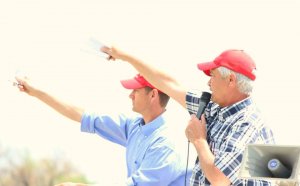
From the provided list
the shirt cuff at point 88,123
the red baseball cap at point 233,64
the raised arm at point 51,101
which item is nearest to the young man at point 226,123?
the red baseball cap at point 233,64

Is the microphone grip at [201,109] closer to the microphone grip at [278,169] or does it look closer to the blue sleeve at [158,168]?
the microphone grip at [278,169]

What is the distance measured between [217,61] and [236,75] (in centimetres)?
13

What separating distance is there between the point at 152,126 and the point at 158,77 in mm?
758

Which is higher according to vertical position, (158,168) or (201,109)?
(201,109)

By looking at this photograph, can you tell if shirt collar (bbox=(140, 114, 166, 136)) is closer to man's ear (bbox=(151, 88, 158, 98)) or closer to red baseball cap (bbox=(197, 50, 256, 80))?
man's ear (bbox=(151, 88, 158, 98))

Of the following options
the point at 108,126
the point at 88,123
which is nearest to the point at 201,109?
the point at 108,126

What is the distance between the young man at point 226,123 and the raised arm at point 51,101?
1.50m

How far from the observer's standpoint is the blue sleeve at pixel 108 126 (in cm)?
616

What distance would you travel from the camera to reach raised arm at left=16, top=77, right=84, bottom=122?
20.6 ft

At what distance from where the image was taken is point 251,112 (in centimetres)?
469

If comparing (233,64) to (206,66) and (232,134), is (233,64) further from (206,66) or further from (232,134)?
(232,134)

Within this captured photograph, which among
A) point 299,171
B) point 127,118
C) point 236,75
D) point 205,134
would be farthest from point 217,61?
point 127,118

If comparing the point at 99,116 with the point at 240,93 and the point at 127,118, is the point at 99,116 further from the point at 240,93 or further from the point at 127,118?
the point at 240,93

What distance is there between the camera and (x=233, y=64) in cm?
478
